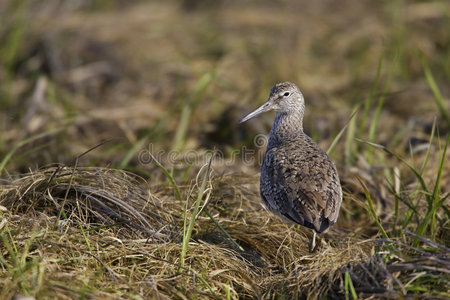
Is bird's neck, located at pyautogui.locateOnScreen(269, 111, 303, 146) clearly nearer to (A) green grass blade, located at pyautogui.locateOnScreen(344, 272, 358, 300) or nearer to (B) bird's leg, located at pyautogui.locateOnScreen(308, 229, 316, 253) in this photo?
(B) bird's leg, located at pyautogui.locateOnScreen(308, 229, 316, 253)

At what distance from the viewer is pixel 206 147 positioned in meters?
7.15

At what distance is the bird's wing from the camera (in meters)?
3.90

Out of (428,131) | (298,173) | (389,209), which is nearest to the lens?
(298,173)

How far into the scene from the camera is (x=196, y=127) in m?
7.65

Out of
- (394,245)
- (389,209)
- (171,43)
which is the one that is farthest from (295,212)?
(171,43)

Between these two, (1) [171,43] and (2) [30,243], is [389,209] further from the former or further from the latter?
(1) [171,43]

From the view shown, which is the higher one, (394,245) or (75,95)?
(394,245)

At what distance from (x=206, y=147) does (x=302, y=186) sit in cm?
319

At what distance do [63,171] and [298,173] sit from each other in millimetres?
1792

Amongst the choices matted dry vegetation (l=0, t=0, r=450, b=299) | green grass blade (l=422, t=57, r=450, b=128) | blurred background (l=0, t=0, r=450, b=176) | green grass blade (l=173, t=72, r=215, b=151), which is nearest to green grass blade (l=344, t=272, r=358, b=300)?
matted dry vegetation (l=0, t=0, r=450, b=299)

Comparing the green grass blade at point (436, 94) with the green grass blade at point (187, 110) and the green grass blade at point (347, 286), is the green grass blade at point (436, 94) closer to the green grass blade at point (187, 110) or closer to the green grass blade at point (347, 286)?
the green grass blade at point (187, 110)

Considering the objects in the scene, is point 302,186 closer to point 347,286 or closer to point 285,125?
point 347,286

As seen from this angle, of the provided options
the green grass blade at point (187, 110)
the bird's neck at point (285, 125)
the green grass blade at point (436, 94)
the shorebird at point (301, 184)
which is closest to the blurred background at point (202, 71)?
the green grass blade at point (187, 110)

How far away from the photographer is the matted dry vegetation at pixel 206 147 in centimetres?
345
